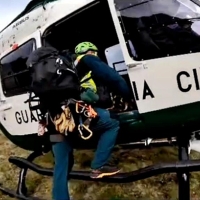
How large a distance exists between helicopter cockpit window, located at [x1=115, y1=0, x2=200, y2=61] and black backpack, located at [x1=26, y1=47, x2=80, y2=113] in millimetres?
670

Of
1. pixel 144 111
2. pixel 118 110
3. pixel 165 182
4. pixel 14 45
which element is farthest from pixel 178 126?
pixel 14 45

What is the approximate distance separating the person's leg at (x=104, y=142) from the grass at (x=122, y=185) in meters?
1.30

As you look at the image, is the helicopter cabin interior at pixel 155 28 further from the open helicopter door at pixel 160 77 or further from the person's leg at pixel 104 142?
the person's leg at pixel 104 142

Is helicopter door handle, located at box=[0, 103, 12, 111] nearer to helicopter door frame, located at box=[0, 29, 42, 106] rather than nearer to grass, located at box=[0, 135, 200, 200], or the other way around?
helicopter door frame, located at box=[0, 29, 42, 106]

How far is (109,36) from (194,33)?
1875mm

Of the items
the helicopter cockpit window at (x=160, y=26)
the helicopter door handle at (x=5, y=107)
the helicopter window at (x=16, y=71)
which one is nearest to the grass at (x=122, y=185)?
the helicopter door handle at (x=5, y=107)

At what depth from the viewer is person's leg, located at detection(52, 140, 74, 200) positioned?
4.69 metres

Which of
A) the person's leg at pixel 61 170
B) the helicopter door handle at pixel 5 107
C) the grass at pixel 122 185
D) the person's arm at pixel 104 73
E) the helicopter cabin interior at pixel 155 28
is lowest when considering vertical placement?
the grass at pixel 122 185

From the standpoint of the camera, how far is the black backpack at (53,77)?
4.20 meters

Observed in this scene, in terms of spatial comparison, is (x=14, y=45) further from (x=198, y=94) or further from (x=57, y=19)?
(x=198, y=94)

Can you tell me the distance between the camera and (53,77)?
418 centimetres

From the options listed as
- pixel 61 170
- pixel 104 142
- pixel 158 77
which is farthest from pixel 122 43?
pixel 61 170

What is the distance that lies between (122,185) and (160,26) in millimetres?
2316

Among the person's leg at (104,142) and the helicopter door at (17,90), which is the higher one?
the helicopter door at (17,90)
